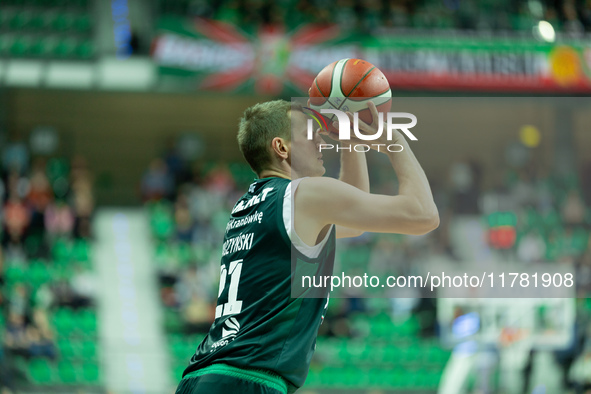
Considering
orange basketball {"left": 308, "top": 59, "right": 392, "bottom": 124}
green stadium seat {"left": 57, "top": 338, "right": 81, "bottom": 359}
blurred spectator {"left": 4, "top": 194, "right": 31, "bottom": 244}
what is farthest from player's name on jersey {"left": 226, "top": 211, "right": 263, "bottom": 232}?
blurred spectator {"left": 4, "top": 194, "right": 31, "bottom": 244}

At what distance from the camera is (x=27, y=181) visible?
14406mm

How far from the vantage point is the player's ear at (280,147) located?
3107 mm

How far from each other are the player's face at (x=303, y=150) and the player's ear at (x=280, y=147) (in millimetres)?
35

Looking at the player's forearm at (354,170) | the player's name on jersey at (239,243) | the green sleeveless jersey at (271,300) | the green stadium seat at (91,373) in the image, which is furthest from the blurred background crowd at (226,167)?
the green sleeveless jersey at (271,300)

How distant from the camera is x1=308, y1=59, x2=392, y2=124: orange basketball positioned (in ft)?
11.8

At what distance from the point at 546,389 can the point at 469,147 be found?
682 cm

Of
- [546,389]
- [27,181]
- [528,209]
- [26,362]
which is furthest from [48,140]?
[546,389]

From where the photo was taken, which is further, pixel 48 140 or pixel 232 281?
pixel 48 140

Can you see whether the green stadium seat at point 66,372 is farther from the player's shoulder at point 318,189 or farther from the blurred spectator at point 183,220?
the player's shoulder at point 318,189

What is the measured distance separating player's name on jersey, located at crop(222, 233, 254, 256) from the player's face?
0.36 metres

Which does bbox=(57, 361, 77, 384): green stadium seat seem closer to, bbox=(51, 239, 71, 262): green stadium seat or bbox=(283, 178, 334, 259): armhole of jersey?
bbox=(51, 239, 71, 262): green stadium seat

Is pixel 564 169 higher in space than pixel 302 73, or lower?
lower

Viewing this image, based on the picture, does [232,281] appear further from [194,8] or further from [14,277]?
[194,8]

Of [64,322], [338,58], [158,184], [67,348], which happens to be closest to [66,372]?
[67,348]
